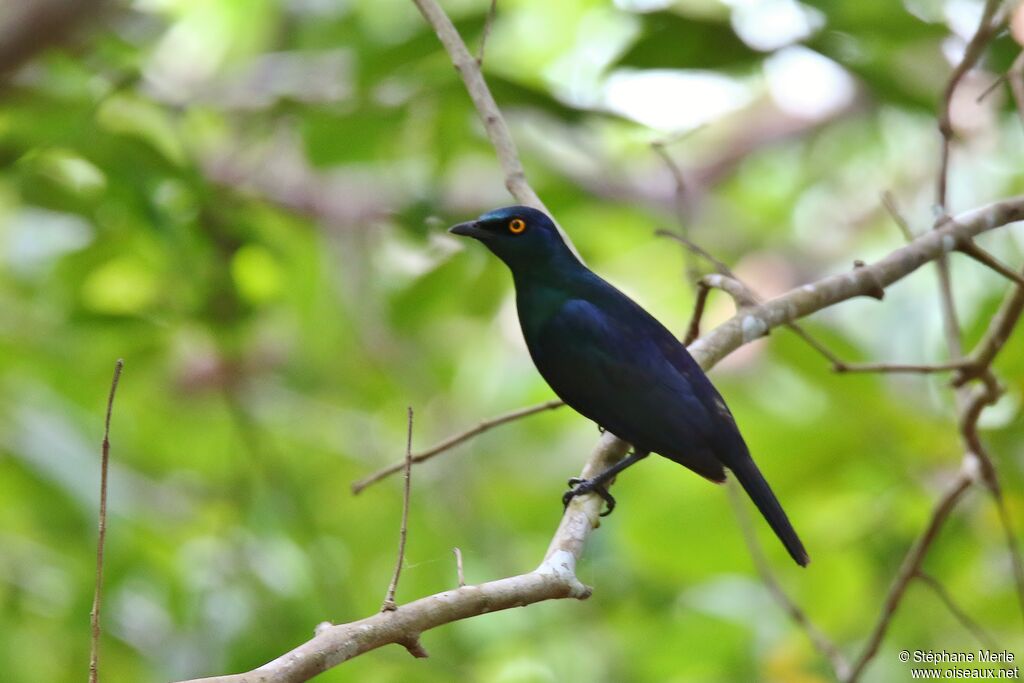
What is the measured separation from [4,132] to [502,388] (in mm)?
3707

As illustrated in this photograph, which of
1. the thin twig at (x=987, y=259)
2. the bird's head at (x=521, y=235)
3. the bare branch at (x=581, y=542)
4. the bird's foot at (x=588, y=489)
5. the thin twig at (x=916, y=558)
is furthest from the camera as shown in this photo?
the thin twig at (x=916, y=558)

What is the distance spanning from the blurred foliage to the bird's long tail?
101cm

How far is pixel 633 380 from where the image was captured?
310 centimetres

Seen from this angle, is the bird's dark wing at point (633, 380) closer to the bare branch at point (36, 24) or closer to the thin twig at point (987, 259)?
the thin twig at point (987, 259)

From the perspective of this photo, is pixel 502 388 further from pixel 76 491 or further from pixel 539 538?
pixel 76 491

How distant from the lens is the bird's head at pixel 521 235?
3.32 m

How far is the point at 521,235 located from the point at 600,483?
0.82 m

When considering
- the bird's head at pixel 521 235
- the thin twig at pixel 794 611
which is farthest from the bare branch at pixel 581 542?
the bird's head at pixel 521 235

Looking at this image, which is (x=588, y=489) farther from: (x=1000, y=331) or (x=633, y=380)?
(x=1000, y=331)

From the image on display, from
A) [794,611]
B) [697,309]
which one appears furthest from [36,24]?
[794,611]

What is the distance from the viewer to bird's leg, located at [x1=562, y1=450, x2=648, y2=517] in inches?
108

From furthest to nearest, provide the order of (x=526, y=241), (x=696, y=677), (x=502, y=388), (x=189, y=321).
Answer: (x=502, y=388) → (x=696, y=677) → (x=189, y=321) → (x=526, y=241)

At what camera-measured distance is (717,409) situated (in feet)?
10.3

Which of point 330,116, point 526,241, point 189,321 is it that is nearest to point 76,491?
point 189,321
